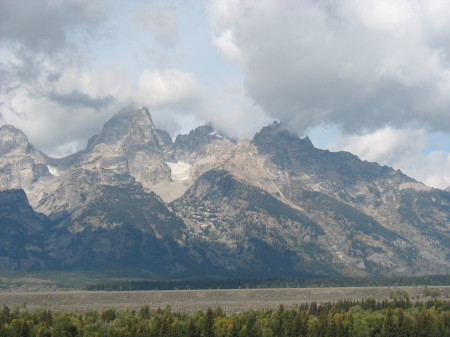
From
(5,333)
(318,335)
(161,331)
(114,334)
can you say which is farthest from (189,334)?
(5,333)

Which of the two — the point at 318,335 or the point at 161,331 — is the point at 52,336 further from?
the point at 318,335

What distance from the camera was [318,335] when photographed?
199875mm

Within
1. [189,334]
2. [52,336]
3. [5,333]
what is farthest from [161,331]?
[5,333]

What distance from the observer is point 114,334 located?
199 metres

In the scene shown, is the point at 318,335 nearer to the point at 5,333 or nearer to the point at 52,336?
the point at 52,336

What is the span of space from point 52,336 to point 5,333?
15706 millimetres

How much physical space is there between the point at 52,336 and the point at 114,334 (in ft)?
69.2

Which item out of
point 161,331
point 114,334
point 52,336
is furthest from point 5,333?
point 161,331

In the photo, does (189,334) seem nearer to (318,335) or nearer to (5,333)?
(318,335)

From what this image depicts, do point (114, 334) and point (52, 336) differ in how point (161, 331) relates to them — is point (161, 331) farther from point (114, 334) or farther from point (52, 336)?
point (52, 336)

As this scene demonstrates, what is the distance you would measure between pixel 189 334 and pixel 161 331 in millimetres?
9416

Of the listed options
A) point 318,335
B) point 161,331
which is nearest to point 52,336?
point 161,331

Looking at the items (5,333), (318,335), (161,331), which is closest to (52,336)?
(5,333)

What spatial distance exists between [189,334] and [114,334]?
25.2 m
